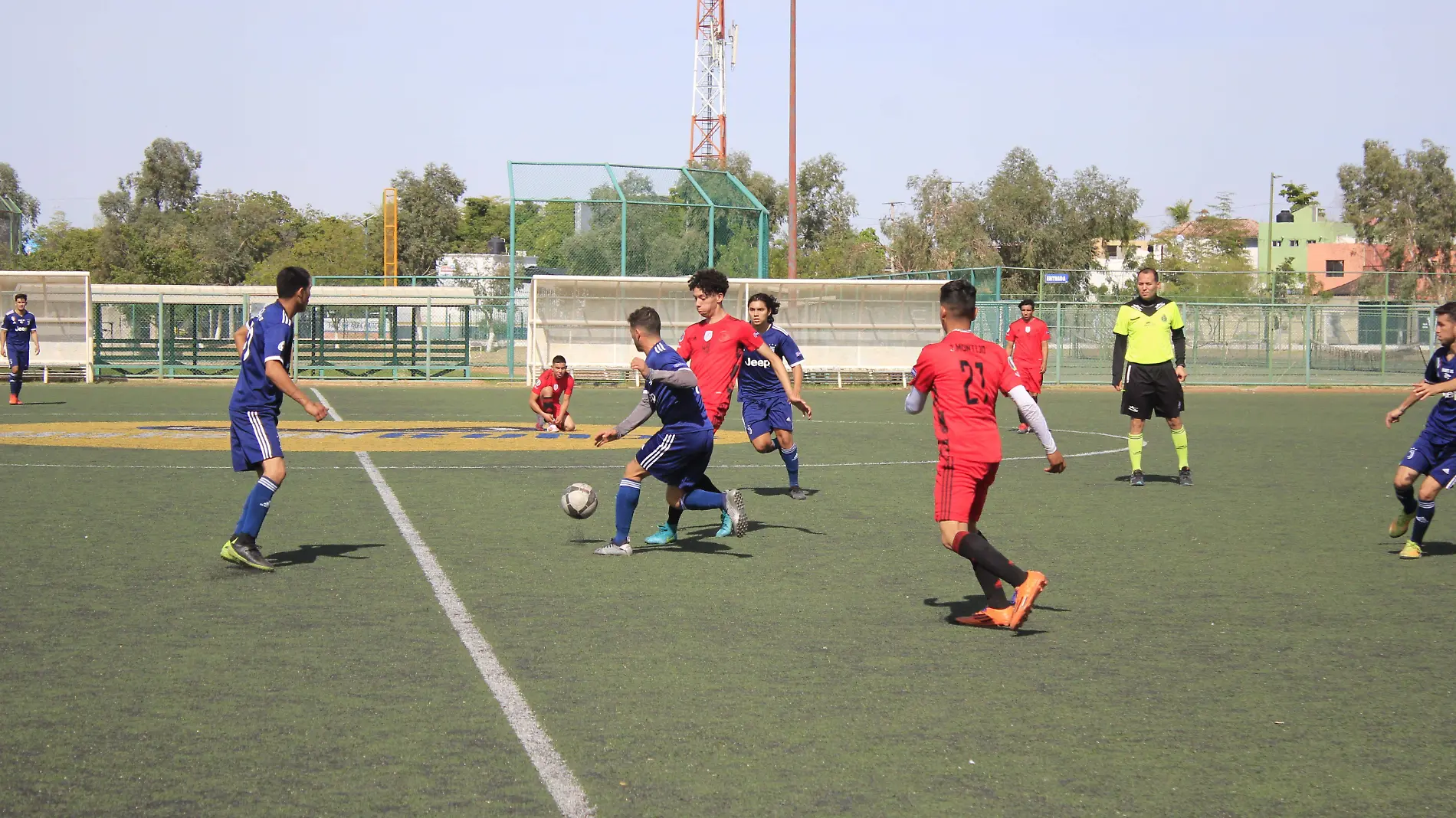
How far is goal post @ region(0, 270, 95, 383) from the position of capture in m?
33.7

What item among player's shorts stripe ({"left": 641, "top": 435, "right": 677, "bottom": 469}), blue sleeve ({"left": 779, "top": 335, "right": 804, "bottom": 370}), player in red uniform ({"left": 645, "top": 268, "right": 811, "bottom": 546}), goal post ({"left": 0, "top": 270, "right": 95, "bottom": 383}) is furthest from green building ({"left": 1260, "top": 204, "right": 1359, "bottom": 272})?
player's shorts stripe ({"left": 641, "top": 435, "right": 677, "bottom": 469})

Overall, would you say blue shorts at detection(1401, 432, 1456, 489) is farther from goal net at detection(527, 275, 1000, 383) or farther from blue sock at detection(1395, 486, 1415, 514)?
goal net at detection(527, 275, 1000, 383)

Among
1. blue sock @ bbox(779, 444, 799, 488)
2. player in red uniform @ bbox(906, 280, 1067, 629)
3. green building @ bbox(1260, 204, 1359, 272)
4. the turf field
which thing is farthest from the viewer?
green building @ bbox(1260, 204, 1359, 272)

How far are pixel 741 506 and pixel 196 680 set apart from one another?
4499 millimetres

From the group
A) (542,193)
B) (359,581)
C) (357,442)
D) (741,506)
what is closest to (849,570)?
(741,506)

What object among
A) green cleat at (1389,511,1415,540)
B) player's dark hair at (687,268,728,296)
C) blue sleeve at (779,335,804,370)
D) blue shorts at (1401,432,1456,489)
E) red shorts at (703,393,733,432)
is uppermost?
player's dark hair at (687,268,728,296)

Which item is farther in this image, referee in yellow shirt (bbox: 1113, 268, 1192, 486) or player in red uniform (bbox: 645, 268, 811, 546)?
referee in yellow shirt (bbox: 1113, 268, 1192, 486)

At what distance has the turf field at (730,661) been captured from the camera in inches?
174

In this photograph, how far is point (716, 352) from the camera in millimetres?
10484

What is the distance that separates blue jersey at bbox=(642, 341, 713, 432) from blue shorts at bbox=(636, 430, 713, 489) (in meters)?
0.05

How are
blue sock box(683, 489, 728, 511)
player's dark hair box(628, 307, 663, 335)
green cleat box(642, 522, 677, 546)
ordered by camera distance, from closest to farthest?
player's dark hair box(628, 307, 663, 335) < blue sock box(683, 489, 728, 511) < green cleat box(642, 522, 677, 546)

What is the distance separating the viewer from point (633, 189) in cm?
3509

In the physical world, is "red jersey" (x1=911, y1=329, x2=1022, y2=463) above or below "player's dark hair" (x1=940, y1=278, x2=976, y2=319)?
below

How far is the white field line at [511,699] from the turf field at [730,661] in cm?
5
